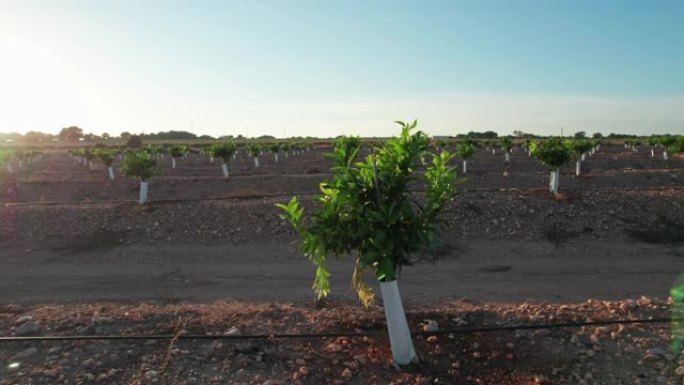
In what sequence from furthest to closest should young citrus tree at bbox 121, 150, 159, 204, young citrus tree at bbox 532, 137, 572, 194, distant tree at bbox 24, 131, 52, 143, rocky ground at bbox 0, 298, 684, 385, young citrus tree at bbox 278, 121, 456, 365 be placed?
1. distant tree at bbox 24, 131, 52, 143
2. young citrus tree at bbox 532, 137, 572, 194
3. young citrus tree at bbox 121, 150, 159, 204
4. rocky ground at bbox 0, 298, 684, 385
5. young citrus tree at bbox 278, 121, 456, 365

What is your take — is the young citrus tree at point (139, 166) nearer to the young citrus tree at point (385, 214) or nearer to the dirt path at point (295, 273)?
the dirt path at point (295, 273)

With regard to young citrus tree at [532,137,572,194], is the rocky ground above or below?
below

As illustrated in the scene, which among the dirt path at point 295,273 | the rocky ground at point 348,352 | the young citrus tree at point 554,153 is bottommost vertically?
the dirt path at point 295,273

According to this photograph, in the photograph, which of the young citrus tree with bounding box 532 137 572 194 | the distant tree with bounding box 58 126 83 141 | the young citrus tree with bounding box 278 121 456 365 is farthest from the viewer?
the distant tree with bounding box 58 126 83 141

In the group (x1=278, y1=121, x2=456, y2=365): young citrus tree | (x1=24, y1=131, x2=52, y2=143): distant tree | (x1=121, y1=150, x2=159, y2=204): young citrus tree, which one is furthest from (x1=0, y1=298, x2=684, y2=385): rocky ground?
(x1=24, y1=131, x2=52, y2=143): distant tree

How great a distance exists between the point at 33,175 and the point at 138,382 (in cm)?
3736

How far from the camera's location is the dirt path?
10750mm

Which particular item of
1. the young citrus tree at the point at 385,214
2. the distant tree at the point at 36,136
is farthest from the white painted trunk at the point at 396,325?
the distant tree at the point at 36,136

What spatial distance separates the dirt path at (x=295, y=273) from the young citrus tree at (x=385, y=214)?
487 cm

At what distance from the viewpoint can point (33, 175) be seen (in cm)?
3612

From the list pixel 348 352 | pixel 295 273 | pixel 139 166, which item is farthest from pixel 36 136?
pixel 348 352

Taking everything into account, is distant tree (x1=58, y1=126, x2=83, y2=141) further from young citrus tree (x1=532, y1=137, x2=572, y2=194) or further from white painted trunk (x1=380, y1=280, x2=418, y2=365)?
white painted trunk (x1=380, y1=280, x2=418, y2=365)

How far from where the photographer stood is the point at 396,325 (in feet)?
17.2

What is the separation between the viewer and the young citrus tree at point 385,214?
5027 millimetres
